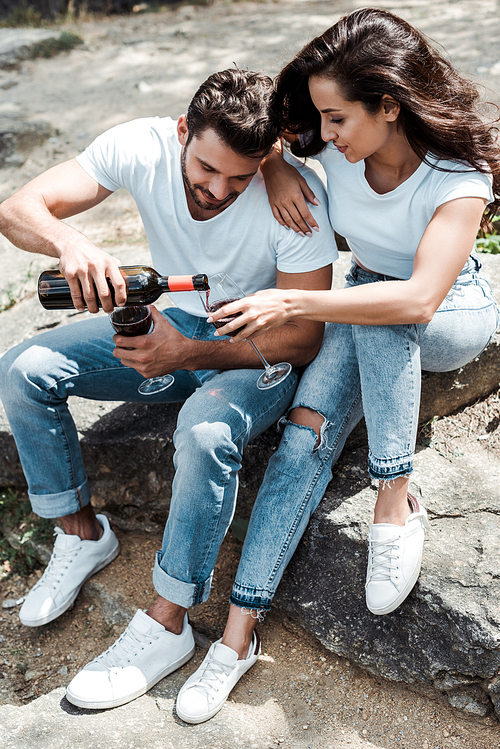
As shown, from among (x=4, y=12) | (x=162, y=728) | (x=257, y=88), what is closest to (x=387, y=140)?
(x=257, y=88)

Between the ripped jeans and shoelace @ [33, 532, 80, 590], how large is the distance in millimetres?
877

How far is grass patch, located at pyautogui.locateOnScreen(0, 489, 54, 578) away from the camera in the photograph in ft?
Answer: 10.6

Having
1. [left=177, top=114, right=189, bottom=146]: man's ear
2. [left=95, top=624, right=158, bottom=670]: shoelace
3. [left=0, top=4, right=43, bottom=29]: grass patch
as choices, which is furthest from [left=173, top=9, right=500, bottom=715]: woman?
[left=0, top=4, right=43, bottom=29]: grass patch

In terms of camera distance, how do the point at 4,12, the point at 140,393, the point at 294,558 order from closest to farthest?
the point at 294,558 → the point at 140,393 → the point at 4,12

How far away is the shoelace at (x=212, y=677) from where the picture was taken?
2273mm

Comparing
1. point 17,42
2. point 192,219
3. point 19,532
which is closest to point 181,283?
point 192,219

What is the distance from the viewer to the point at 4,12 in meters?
10.7

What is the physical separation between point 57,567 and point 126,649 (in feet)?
2.04

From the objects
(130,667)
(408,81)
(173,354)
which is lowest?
(130,667)

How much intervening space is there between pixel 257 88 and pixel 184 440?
136 centimetres

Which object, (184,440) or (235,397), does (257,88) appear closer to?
(235,397)

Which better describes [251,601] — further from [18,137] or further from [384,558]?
[18,137]

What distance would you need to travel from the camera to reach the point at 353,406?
254cm

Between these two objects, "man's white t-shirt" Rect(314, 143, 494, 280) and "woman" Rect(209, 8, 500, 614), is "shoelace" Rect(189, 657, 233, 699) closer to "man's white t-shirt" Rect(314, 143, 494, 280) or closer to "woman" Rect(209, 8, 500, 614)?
"woman" Rect(209, 8, 500, 614)
